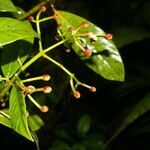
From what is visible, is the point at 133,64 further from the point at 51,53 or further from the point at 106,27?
the point at 51,53

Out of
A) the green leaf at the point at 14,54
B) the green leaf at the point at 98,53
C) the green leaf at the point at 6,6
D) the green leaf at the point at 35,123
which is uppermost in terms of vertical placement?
the green leaf at the point at 6,6

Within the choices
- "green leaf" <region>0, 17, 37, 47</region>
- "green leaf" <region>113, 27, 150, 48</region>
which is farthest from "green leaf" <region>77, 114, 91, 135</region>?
"green leaf" <region>0, 17, 37, 47</region>

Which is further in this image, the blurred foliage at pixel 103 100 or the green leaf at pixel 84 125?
the green leaf at pixel 84 125

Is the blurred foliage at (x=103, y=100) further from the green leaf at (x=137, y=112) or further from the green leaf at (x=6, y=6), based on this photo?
the green leaf at (x=6, y=6)

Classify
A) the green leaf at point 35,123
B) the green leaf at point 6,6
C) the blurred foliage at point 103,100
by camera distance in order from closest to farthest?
the green leaf at point 6,6, the green leaf at point 35,123, the blurred foliage at point 103,100

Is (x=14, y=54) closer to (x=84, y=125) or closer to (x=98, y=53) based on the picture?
(x=98, y=53)

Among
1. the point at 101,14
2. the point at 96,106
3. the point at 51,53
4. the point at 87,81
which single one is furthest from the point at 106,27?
the point at 51,53

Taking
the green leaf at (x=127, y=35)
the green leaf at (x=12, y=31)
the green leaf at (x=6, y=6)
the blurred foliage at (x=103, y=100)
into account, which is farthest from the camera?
the green leaf at (x=127, y=35)

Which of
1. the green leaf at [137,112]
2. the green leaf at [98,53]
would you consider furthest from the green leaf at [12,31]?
the green leaf at [137,112]
